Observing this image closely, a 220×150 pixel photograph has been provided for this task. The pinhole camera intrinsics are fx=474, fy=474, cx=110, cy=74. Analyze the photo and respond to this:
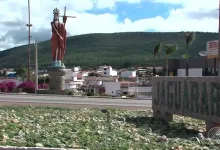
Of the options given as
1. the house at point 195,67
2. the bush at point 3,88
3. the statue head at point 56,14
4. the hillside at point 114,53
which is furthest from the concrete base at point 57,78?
the hillside at point 114,53

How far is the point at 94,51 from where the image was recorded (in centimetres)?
19462

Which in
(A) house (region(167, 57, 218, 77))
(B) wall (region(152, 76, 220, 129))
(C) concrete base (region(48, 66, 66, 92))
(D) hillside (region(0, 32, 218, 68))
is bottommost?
(B) wall (region(152, 76, 220, 129))

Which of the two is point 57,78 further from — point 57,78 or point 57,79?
point 57,79

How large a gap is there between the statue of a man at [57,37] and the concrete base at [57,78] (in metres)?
0.62

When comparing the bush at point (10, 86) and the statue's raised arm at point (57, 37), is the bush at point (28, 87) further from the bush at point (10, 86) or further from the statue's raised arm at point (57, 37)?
the statue's raised arm at point (57, 37)

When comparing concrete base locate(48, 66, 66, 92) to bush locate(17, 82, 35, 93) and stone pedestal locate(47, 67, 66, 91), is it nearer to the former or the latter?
stone pedestal locate(47, 67, 66, 91)

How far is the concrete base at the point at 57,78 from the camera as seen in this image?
4150 centimetres

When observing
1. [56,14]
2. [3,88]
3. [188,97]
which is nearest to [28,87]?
[3,88]

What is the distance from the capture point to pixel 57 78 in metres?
41.6

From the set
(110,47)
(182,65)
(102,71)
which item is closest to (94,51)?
(110,47)

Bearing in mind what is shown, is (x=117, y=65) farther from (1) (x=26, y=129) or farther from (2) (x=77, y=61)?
(1) (x=26, y=129)

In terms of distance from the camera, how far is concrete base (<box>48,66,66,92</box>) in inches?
1634

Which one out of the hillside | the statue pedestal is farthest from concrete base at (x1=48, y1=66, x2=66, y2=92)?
the hillside

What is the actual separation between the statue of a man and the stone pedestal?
62 centimetres
